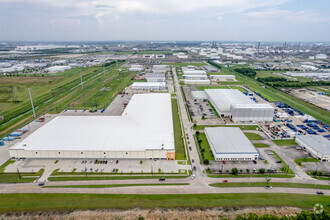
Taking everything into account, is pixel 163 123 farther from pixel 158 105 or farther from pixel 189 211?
pixel 189 211

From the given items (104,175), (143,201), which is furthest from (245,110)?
(104,175)

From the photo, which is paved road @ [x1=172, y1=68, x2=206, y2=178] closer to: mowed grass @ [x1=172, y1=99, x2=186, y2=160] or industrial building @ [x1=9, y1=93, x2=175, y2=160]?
mowed grass @ [x1=172, y1=99, x2=186, y2=160]

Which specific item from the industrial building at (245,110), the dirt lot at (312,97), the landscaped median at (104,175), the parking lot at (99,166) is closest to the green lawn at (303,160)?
the industrial building at (245,110)

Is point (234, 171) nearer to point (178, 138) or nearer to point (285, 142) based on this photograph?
point (178, 138)

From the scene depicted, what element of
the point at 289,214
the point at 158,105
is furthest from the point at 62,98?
the point at 289,214

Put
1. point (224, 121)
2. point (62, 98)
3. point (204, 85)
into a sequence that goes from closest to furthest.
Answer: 1. point (224, 121)
2. point (62, 98)
3. point (204, 85)

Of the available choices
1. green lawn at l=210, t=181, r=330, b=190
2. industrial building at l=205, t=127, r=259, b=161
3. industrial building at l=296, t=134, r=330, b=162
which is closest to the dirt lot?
industrial building at l=296, t=134, r=330, b=162

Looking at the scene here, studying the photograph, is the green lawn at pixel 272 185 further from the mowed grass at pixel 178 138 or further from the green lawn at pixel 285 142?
the green lawn at pixel 285 142
